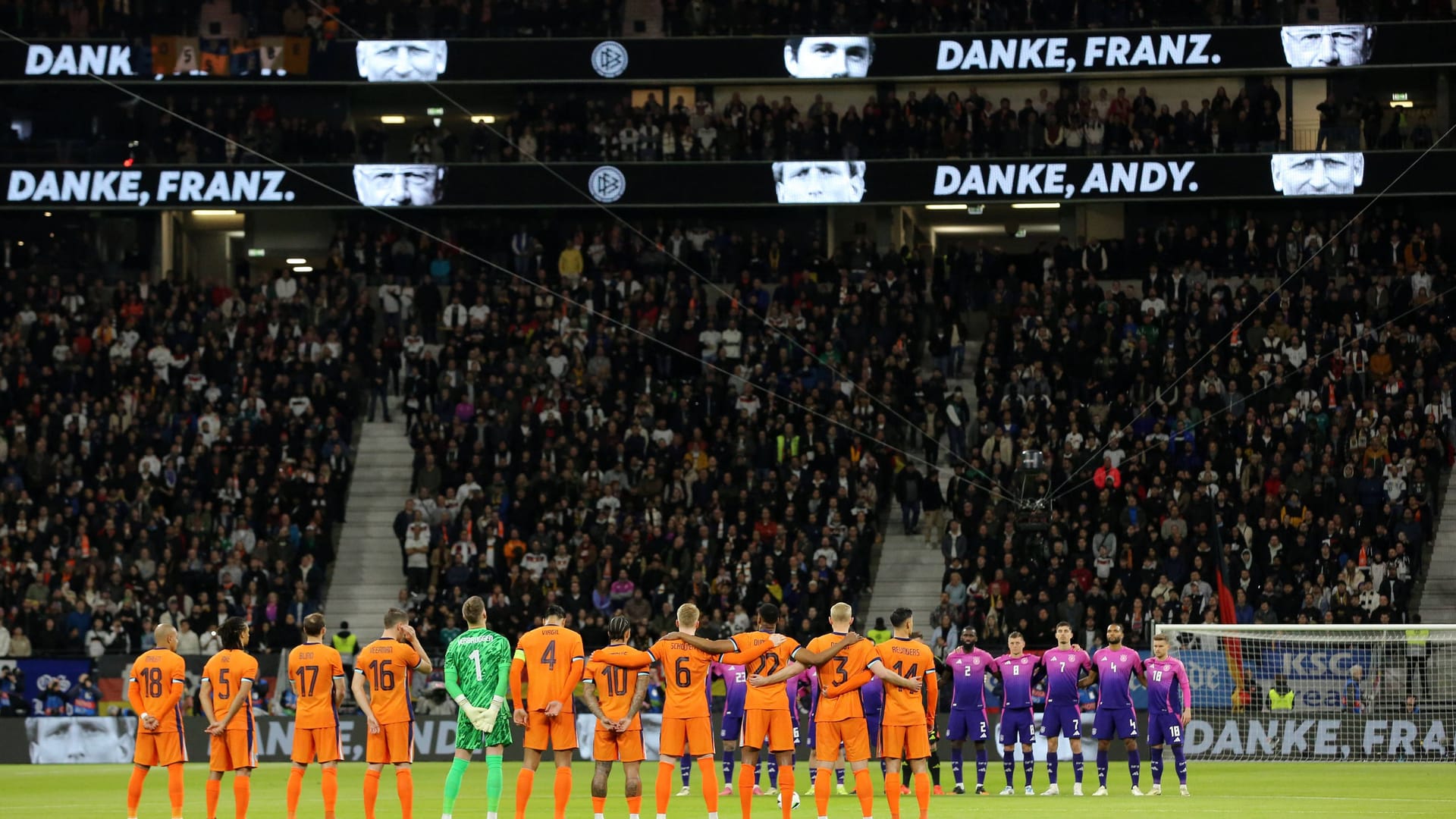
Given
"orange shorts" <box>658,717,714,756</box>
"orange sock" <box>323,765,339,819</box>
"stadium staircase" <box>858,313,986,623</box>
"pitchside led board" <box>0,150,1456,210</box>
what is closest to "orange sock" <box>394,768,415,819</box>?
"orange sock" <box>323,765,339,819</box>

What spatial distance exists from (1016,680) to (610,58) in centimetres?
2320

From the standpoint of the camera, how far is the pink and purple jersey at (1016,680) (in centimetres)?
2474

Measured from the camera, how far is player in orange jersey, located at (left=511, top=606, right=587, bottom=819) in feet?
58.6

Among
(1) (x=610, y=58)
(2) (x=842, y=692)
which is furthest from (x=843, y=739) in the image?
(1) (x=610, y=58)

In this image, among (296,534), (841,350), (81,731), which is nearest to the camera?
(81,731)

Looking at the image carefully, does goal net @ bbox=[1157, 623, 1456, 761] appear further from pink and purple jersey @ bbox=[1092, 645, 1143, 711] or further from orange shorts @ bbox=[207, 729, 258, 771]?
orange shorts @ bbox=[207, 729, 258, 771]

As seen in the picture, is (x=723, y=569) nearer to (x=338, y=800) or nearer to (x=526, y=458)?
(x=526, y=458)

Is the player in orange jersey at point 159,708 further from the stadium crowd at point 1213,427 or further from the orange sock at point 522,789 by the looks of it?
the stadium crowd at point 1213,427

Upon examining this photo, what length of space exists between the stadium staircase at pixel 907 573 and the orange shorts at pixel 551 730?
18.2m

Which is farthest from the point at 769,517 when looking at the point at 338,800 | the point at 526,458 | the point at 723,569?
the point at 338,800

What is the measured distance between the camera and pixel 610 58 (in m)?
44.4

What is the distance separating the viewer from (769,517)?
1441 inches

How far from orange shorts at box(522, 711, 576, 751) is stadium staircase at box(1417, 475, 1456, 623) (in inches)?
839

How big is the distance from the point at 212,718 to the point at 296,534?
63.8 ft
